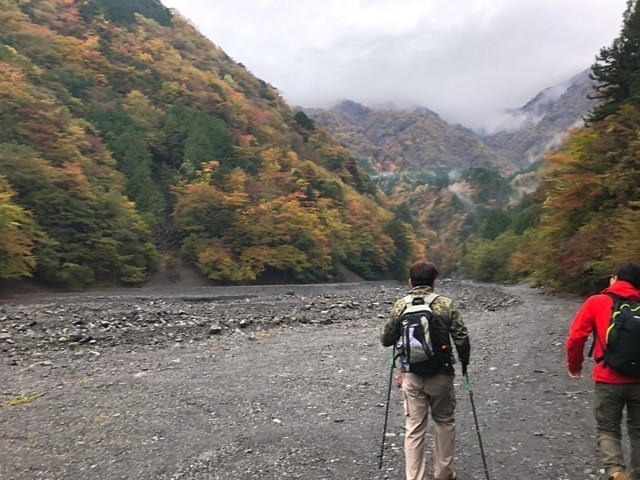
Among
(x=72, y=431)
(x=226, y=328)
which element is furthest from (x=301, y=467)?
(x=226, y=328)

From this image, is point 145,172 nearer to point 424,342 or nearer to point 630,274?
point 424,342

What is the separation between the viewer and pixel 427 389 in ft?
16.1

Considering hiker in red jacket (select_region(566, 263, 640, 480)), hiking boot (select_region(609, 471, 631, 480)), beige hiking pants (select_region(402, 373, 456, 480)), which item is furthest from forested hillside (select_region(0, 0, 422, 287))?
hiking boot (select_region(609, 471, 631, 480))

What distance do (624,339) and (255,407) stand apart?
587 centimetres

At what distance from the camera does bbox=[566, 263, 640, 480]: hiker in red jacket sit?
4660 millimetres

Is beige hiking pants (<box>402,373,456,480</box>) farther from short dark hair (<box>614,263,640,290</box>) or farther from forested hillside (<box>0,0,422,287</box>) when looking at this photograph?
forested hillside (<box>0,0,422,287</box>)

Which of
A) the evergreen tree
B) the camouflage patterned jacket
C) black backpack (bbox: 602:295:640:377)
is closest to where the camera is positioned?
black backpack (bbox: 602:295:640:377)

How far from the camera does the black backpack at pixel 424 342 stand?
186 inches

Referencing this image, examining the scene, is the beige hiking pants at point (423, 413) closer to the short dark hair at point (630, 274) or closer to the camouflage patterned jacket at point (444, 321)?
the camouflage patterned jacket at point (444, 321)

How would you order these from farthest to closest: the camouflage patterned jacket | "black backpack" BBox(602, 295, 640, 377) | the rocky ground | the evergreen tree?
the evergreen tree → the rocky ground → the camouflage patterned jacket → "black backpack" BBox(602, 295, 640, 377)

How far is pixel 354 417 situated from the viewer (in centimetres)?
788

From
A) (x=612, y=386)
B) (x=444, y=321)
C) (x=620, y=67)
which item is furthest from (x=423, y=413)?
(x=620, y=67)

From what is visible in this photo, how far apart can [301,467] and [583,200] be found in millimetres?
24809

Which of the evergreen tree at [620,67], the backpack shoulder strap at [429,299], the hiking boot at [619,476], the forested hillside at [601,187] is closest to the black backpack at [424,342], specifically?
the backpack shoulder strap at [429,299]
